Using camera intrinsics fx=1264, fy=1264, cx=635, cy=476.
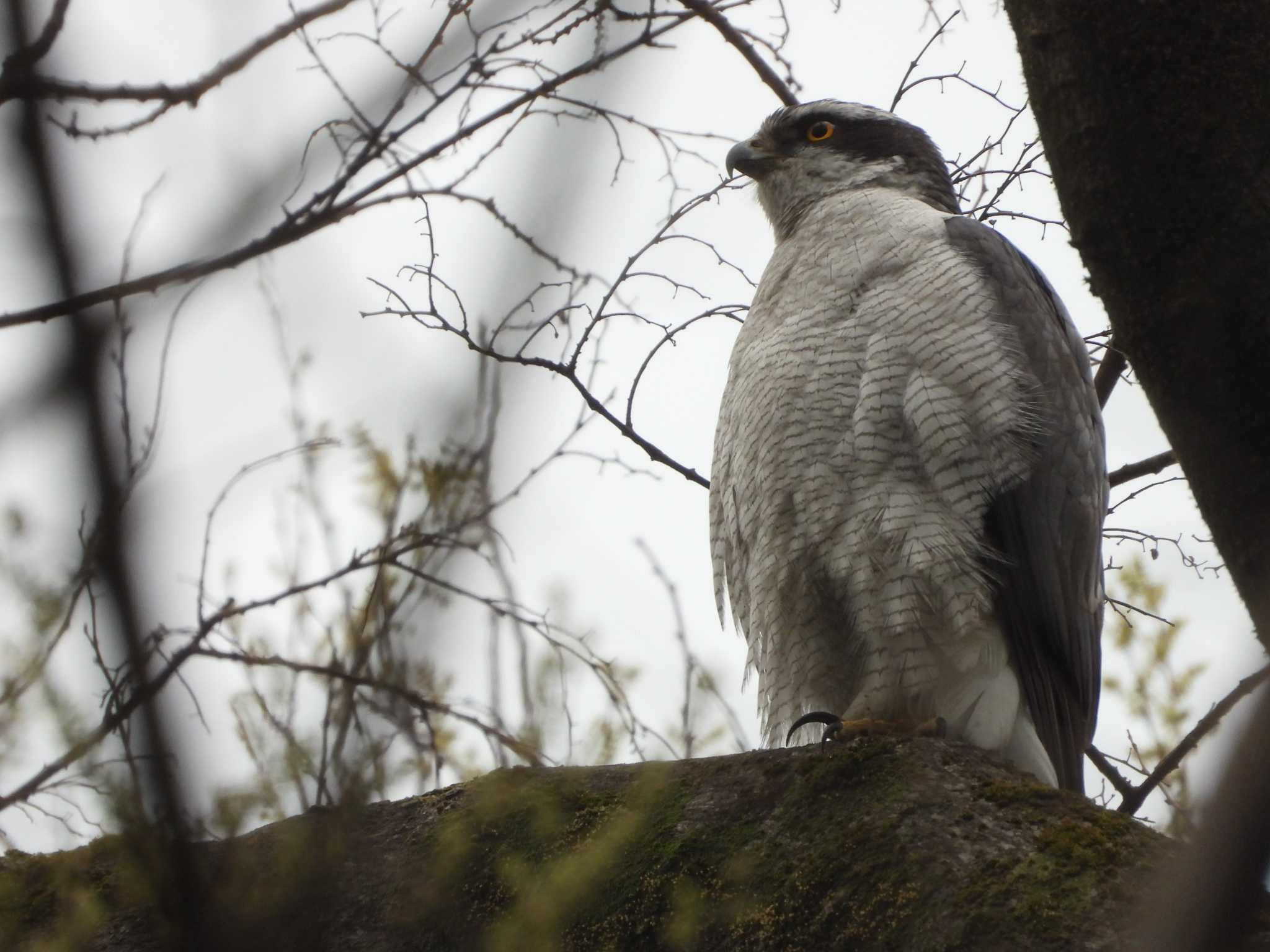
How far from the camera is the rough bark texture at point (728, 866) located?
2320 millimetres

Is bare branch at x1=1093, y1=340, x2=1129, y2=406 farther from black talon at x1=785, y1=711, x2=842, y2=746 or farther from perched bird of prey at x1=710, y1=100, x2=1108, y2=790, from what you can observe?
black talon at x1=785, y1=711, x2=842, y2=746

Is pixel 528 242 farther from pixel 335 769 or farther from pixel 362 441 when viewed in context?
pixel 362 441

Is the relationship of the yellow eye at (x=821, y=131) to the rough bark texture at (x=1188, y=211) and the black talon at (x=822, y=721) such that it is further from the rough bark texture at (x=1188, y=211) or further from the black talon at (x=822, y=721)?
the rough bark texture at (x=1188, y=211)

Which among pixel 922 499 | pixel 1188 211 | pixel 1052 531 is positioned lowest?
pixel 1188 211

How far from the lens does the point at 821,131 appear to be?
5.51 metres

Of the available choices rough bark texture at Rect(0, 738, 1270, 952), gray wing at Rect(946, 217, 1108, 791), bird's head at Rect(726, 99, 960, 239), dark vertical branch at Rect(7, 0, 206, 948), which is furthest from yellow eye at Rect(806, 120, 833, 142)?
dark vertical branch at Rect(7, 0, 206, 948)

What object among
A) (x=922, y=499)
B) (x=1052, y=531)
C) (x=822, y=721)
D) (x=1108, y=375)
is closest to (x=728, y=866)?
(x=822, y=721)

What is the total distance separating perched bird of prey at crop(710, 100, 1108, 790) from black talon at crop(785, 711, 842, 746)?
2cm

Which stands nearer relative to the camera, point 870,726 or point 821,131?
point 870,726

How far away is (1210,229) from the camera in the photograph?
198 centimetres

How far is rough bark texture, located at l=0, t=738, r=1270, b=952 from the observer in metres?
2.32

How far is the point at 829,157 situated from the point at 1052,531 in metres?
2.19

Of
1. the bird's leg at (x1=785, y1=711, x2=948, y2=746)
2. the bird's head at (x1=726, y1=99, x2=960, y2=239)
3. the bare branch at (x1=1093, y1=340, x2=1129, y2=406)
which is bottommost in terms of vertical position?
the bird's leg at (x1=785, y1=711, x2=948, y2=746)

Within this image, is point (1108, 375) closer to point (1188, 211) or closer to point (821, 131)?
point (821, 131)
